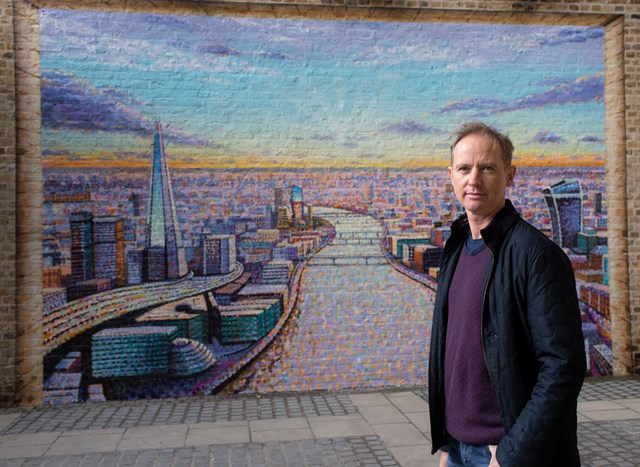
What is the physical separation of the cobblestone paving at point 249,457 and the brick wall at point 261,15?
6.66 ft

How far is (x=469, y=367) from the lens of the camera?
7.47 feet

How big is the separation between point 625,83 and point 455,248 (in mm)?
6217

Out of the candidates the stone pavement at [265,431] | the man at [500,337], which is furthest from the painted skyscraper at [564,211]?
the man at [500,337]

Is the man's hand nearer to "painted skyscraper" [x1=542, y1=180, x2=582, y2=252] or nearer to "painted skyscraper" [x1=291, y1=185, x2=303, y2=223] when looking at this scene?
"painted skyscraper" [x1=291, y1=185, x2=303, y2=223]

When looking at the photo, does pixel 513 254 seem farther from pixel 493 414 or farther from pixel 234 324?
pixel 234 324

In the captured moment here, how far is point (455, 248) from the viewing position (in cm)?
259

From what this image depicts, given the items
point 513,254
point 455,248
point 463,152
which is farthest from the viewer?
point 455,248

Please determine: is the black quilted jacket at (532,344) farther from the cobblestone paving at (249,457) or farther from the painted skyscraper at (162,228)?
the painted skyscraper at (162,228)

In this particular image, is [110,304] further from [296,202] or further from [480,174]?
[480,174]

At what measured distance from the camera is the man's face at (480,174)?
2268 mm

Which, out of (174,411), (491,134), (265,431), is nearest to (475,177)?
(491,134)

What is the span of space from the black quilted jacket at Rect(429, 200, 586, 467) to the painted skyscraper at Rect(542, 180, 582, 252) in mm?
5865

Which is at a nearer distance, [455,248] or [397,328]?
[455,248]

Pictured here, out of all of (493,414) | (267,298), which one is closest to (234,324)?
(267,298)
